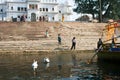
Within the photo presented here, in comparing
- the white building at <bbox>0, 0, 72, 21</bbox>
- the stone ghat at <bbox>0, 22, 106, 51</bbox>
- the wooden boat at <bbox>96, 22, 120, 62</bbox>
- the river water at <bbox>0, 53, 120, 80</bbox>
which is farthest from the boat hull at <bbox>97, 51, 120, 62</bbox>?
the white building at <bbox>0, 0, 72, 21</bbox>

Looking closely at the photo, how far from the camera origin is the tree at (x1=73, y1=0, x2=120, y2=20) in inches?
2896

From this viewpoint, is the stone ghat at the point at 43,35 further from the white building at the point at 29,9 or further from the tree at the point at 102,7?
the white building at the point at 29,9

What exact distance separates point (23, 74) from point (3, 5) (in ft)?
A: 222

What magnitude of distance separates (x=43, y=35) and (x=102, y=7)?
88.7 ft

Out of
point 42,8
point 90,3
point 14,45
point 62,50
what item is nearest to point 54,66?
point 62,50

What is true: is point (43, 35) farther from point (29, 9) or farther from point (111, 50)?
point (29, 9)

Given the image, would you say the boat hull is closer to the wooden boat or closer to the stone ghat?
the wooden boat


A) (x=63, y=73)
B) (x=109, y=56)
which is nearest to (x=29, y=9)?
(x=109, y=56)

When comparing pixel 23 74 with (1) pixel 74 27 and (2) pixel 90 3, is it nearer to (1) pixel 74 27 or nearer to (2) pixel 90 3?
(1) pixel 74 27

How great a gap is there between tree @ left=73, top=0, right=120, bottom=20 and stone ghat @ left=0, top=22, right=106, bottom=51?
48.2 ft

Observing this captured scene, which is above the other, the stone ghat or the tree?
the tree

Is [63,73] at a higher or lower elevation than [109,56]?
lower

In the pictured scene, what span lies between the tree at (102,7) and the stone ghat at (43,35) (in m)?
14.7

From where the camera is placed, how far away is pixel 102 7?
75438mm
